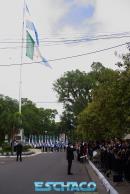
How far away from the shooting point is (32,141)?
123 m

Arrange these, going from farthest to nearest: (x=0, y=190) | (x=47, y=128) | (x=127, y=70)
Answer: (x=47, y=128) < (x=127, y=70) < (x=0, y=190)

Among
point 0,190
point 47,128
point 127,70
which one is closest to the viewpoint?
point 0,190

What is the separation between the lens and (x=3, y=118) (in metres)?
84.4

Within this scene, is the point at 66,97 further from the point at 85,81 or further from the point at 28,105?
the point at 28,105

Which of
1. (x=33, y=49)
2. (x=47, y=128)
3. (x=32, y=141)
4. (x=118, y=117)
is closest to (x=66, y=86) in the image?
(x=32, y=141)

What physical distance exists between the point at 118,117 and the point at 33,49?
38.5ft

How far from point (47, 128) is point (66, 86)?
4823 centimetres

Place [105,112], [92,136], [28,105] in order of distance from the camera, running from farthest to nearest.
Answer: [28,105], [92,136], [105,112]

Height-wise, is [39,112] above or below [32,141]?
above

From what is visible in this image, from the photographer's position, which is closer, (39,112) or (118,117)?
(118,117)

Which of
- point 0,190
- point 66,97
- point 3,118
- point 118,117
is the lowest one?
point 0,190

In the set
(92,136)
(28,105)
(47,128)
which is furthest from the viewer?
(47,128)

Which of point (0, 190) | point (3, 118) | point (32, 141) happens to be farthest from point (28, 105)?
point (0, 190)

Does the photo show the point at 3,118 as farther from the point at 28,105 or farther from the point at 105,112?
the point at 28,105
